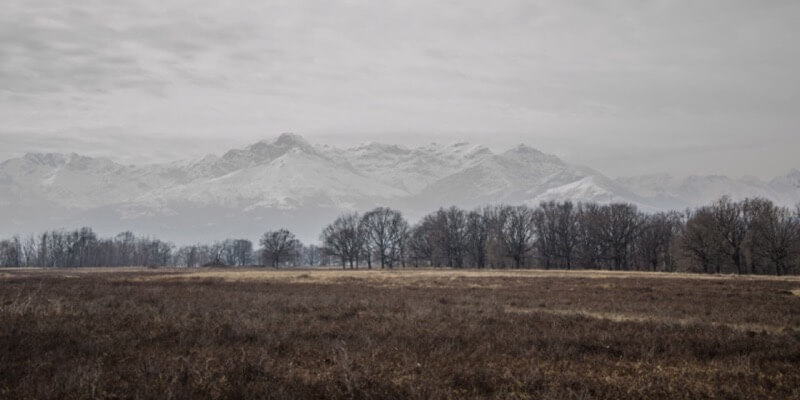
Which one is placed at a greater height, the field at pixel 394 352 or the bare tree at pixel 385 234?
the bare tree at pixel 385 234

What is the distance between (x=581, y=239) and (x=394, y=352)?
10172 cm

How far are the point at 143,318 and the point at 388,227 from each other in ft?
381

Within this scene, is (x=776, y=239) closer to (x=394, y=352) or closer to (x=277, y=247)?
(x=394, y=352)

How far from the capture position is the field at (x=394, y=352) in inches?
373

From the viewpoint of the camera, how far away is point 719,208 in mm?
83688

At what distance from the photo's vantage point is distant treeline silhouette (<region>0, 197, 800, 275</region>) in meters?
79.2

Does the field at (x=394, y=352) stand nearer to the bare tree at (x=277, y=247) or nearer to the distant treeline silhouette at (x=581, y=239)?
the distant treeline silhouette at (x=581, y=239)

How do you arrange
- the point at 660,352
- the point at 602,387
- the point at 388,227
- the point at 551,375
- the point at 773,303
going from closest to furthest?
the point at 602,387 < the point at 551,375 < the point at 660,352 < the point at 773,303 < the point at 388,227

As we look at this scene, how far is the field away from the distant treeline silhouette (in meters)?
67.2

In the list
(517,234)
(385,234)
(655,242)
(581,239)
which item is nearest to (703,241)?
(655,242)

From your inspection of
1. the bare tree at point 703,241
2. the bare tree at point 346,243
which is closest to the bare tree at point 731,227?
the bare tree at point 703,241

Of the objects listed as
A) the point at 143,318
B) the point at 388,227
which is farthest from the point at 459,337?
the point at 388,227

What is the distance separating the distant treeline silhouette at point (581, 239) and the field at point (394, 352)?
220 feet

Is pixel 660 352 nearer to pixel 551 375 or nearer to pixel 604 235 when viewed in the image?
pixel 551 375
